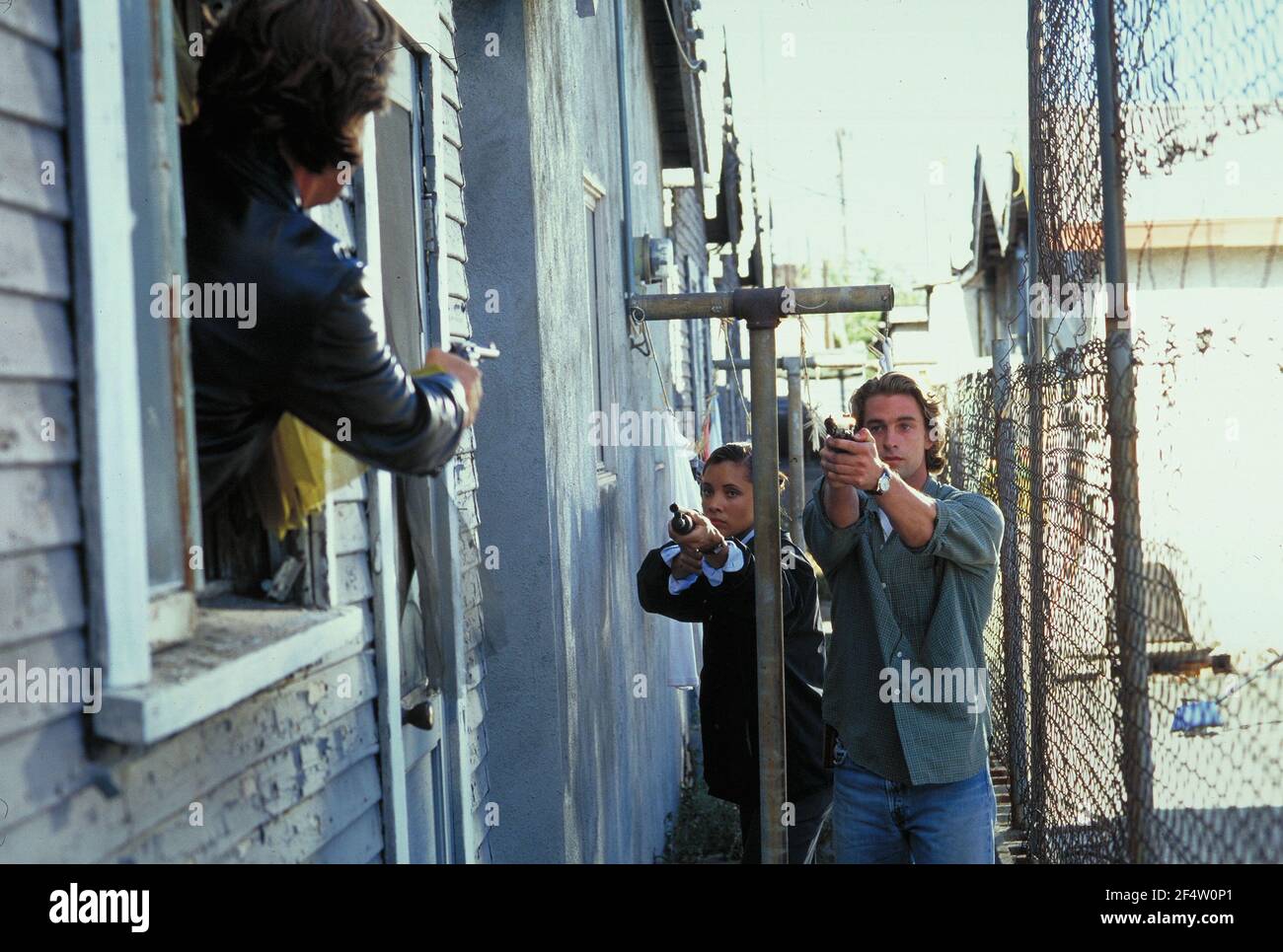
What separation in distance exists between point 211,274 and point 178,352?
0.18 metres

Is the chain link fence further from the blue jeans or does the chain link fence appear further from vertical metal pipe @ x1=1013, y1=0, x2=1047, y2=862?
the blue jeans

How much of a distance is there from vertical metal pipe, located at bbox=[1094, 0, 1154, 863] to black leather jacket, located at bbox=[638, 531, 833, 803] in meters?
1.52

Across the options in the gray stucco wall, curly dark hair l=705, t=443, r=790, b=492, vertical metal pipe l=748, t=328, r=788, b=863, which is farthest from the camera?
curly dark hair l=705, t=443, r=790, b=492

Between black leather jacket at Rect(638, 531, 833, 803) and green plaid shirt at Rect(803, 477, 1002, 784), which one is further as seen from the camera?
black leather jacket at Rect(638, 531, 833, 803)

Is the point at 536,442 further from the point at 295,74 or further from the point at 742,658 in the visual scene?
the point at 295,74

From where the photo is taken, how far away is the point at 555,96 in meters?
4.91

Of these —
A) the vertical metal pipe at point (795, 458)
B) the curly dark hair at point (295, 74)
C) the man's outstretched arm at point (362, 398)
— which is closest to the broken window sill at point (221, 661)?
the man's outstretched arm at point (362, 398)

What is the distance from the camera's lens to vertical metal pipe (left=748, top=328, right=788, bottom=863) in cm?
345

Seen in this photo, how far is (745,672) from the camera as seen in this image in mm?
4547

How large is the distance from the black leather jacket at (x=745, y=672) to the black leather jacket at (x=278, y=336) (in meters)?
2.41

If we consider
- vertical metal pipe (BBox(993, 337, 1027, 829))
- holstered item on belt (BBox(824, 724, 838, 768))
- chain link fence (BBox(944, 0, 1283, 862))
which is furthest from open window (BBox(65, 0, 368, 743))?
vertical metal pipe (BBox(993, 337, 1027, 829))

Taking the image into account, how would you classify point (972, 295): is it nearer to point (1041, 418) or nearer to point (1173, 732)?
point (1041, 418)

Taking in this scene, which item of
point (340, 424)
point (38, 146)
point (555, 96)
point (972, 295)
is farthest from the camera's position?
point (972, 295)
